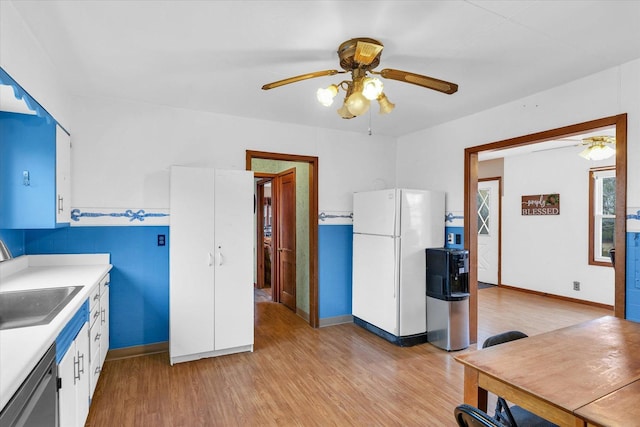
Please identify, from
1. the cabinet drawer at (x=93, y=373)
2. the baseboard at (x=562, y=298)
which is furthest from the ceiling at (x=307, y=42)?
the baseboard at (x=562, y=298)

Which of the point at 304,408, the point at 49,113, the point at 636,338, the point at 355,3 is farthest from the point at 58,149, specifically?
the point at 636,338

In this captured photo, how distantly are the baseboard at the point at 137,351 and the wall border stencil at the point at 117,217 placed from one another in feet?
3.95

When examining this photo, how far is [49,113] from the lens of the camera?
252 cm

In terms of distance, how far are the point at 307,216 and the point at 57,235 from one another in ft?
→ 8.77

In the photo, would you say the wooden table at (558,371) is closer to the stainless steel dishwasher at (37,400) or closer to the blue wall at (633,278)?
the blue wall at (633,278)

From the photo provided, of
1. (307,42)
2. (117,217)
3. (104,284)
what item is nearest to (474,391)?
(307,42)

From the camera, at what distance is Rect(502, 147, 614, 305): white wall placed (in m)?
5.32

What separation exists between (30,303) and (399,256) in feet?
9.92

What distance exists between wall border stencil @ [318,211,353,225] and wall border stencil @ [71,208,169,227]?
1.79 metres

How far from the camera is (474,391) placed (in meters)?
1.55

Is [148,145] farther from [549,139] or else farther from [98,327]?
[549,139]

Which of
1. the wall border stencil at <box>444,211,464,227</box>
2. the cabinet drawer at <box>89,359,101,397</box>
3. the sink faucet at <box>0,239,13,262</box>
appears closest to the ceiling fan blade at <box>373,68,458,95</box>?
the wall border stencil at <box>444,211,464,227</box>

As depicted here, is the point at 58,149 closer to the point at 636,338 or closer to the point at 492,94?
the point at 492,94

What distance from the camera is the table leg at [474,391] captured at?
60.7 inches
